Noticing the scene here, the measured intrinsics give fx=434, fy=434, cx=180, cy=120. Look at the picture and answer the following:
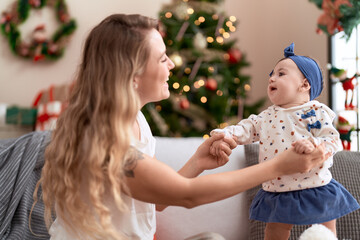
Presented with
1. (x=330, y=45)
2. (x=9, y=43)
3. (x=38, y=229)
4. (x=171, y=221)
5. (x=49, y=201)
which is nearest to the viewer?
(x=49, y=201)

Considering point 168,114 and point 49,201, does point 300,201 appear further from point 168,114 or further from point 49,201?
point 168,114

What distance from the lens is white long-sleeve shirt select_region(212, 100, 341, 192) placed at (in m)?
1.12

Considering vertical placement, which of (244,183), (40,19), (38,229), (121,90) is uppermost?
(40,19)

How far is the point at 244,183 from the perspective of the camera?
104cm

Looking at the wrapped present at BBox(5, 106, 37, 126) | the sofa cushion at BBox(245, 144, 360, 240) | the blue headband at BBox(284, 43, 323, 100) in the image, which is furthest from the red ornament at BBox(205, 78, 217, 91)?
the blue headband at BBox(284, 43, 323, 100)

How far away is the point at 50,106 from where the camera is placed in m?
3.90

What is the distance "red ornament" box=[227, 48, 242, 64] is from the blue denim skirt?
285 cm

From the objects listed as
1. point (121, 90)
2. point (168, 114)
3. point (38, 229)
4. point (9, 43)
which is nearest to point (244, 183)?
point (121, 90)

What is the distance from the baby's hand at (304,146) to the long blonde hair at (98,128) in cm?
40

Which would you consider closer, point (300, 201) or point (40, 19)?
point (300, 201)

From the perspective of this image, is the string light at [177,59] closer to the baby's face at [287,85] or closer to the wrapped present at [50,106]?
the wrapped present at [50,106]

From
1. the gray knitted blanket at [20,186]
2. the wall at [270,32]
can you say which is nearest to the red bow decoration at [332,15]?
the wall at [270,32]

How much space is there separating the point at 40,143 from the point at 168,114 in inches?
78.9

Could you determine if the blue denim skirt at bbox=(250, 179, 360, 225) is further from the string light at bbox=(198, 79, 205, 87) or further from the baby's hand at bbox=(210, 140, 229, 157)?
the string light at bbox=(198, 79, 205, 87)
